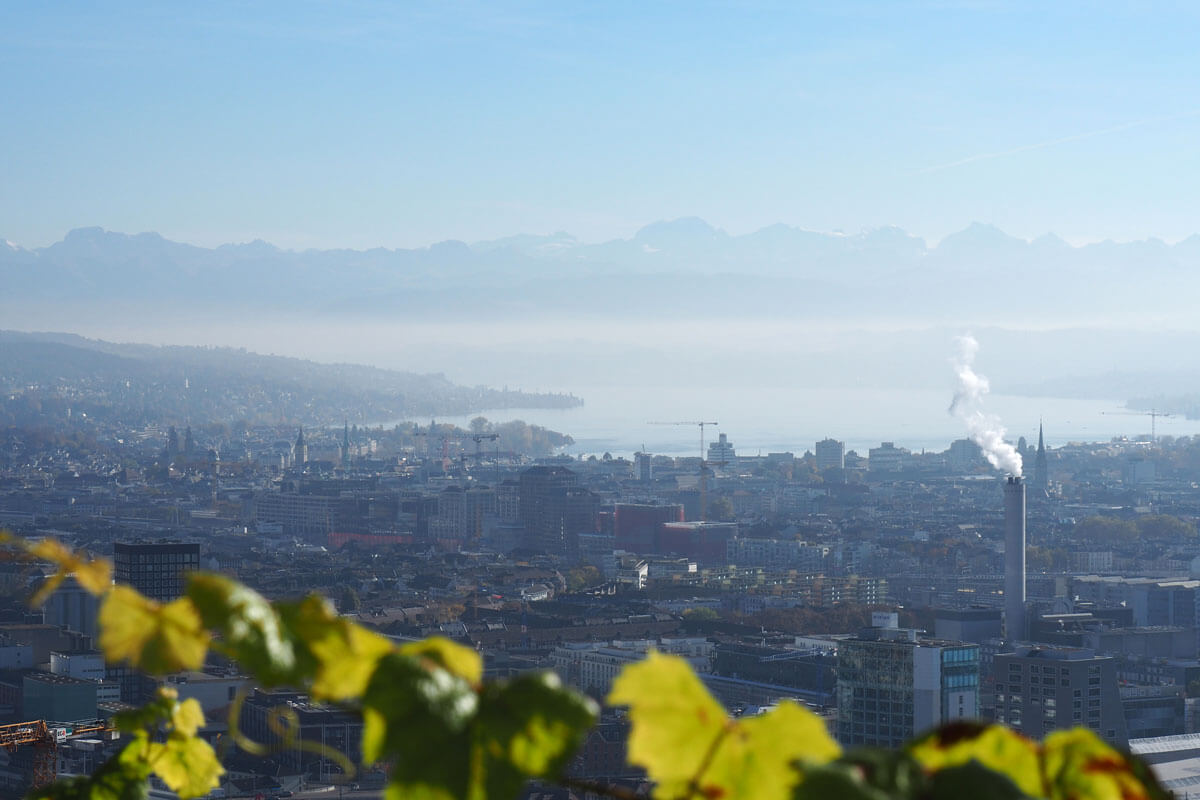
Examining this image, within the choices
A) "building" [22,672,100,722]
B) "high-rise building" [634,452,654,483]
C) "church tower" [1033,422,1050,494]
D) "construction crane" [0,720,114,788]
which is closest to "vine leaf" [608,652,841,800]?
"construction crane" [0,720,114,788]

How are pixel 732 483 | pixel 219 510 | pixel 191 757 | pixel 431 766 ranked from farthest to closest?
pixel 732 483 < pixel 219 510 < pixel 191 757 < pixel 431 766

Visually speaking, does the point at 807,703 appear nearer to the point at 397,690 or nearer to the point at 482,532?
the point at 397,690

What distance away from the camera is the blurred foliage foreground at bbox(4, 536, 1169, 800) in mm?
487

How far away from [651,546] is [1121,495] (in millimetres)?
14464

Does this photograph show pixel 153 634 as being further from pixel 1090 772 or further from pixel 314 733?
pixel 314 733

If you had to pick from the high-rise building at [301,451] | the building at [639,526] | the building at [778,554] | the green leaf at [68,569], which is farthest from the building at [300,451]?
the green leaf at [68,569]

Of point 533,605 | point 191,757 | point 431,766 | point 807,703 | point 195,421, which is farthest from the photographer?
point 195,421

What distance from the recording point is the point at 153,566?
Answer: 18.8m

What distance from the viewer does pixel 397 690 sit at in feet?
1.63

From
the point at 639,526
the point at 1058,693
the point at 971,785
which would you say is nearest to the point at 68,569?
the point at 971,785

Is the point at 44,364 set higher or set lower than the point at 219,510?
higher

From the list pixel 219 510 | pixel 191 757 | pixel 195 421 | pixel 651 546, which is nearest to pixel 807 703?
pixel 191 757

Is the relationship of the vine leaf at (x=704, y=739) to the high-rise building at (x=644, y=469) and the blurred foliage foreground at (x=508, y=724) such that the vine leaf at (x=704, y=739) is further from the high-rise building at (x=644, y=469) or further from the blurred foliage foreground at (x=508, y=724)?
the high-rise building at (x=644, y=469)

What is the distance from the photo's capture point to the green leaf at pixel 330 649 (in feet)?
1.70
